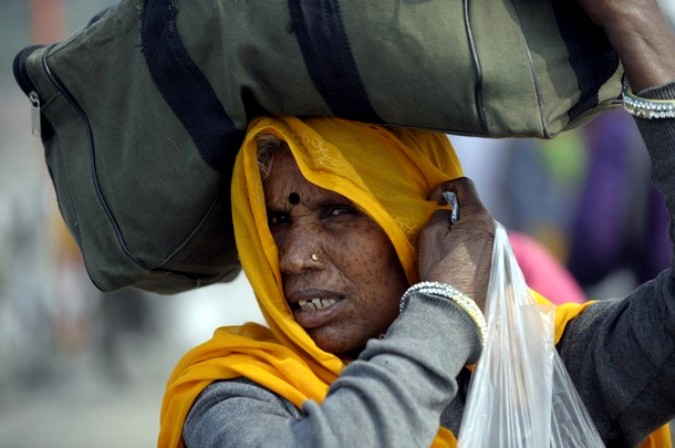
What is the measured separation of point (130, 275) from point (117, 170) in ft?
0.92

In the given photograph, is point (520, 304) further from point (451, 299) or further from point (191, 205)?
point (191, 205)

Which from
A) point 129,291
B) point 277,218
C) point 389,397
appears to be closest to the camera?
point 389,397

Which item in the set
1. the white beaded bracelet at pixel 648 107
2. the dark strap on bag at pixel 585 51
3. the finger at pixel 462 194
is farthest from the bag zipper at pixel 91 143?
the white beaded bracelet at pixel 648 107

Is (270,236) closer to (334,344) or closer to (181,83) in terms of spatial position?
(334,344)

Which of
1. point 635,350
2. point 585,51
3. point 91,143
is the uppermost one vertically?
point 585,51

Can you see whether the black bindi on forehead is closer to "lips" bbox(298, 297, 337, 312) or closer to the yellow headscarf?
the yellow headscarf

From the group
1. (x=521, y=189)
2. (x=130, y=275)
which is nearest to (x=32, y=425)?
(x=521, y=189)

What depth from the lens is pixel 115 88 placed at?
2.48 metres

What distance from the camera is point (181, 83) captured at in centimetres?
237

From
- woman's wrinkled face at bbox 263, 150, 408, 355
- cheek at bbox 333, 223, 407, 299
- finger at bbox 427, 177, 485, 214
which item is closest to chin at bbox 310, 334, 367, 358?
woman's wrinkled face at bbox 263, 150, 408, 355

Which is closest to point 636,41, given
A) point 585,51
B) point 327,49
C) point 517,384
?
point 585,51

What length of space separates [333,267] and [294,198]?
0.18 m

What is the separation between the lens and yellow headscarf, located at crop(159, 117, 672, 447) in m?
2.40

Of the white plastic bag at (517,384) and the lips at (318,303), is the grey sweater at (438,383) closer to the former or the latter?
the white plastic bag at (517,384)
